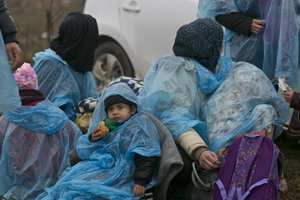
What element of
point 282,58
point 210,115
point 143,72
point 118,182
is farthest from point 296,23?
point 143,72

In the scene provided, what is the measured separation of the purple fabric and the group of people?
144mm

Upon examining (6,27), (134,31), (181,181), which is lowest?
(181,181)

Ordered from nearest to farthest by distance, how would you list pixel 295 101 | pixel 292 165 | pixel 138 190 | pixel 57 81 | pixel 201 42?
pixel 138 190 → pixel 295 101 → pixel 201 42 → pixel 292 165 → pixel 57 81

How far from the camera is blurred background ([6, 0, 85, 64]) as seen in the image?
10642 millimetres

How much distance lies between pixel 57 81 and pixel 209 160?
161 cm

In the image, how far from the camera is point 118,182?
4.13 metres

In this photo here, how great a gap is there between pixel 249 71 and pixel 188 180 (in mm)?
776

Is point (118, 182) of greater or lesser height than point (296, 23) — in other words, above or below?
below

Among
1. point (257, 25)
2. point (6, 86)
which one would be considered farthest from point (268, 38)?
point (6, 86)

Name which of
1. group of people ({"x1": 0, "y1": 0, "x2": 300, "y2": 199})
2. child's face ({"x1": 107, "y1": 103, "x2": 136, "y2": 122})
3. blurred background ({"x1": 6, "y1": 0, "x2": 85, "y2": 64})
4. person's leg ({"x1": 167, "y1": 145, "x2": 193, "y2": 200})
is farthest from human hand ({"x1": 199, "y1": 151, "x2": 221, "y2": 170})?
blurred background ({"x1": 6, "y1": 0, "x2": 85, "y2": 64})

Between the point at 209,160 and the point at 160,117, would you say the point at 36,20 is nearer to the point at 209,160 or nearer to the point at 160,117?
the point at 160,117

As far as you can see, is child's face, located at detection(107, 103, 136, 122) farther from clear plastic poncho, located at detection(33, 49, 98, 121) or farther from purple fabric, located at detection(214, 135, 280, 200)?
clear plastic poncho, located at detection(33, 49, 98, 121)

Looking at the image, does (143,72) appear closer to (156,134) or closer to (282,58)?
(282,58)

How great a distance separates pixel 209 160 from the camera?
407 cm
